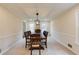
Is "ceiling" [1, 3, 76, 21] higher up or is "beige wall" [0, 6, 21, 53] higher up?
"ceiling" [1, 3, 76, 21]

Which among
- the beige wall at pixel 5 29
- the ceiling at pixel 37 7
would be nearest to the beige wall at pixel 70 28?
the ceiling at pixel 37 7

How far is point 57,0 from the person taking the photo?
82.3 inches

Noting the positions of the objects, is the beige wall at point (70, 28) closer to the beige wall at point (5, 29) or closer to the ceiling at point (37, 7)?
the ceiling at point (37, 7)

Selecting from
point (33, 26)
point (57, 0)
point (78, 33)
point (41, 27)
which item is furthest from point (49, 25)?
point (57, 0)

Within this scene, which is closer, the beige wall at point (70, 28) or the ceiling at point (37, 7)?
the ceiling at point (37, 7)

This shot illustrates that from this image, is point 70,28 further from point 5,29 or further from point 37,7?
point 5,29

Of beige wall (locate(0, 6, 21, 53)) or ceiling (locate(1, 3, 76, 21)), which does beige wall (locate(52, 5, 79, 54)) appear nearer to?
ceiling (locate(1, 3, 76, 21))

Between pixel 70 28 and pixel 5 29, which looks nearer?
pixel 5 29

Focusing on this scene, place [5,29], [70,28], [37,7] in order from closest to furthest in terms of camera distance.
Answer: [37,7], [5,29], [70,28]

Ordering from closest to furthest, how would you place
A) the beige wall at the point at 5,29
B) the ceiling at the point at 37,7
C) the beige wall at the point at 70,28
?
the ceiling at the point at 37,7
the beige wall at the point at 5,29
the beige wall at the point at 70,28

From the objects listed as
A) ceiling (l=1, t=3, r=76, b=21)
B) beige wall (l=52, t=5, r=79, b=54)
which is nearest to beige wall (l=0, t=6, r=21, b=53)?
ceiling (l=1, t=3, r=76, b=21)

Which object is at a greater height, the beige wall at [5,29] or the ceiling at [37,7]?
the ceiling at [37,7]

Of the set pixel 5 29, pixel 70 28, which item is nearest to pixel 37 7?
pixel 5 29
